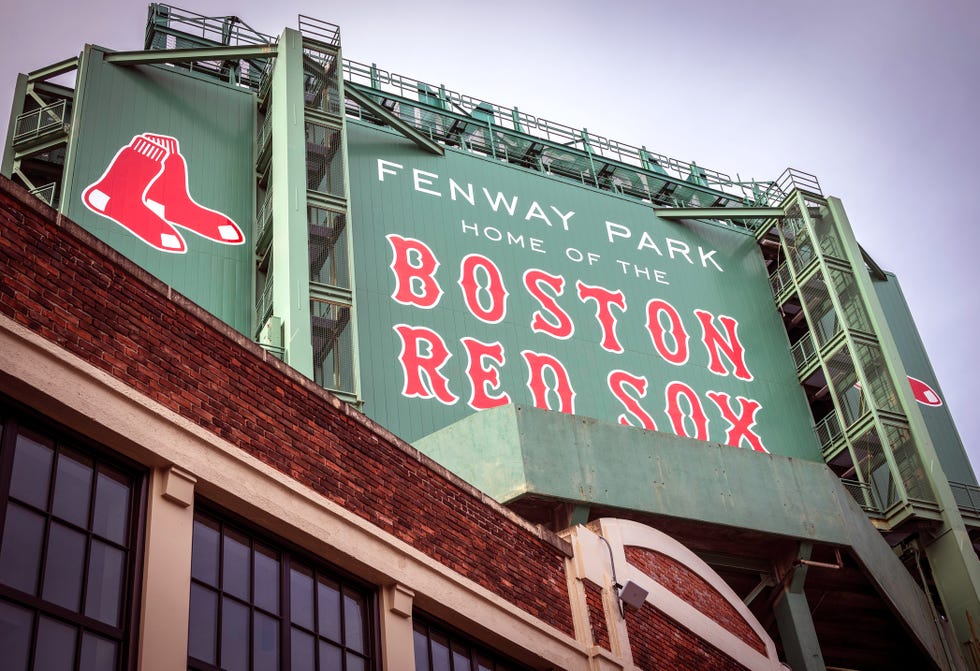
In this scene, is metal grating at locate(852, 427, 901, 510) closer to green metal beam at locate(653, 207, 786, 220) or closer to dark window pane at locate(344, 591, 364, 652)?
green metal beam at locate(653, 207, 786, 220)

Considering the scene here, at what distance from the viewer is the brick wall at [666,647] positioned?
1691 cm

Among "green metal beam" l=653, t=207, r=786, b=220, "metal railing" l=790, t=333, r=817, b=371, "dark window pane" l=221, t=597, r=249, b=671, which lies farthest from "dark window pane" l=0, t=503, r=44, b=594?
"green metal beam" l=653, t=207, r=786, b=220

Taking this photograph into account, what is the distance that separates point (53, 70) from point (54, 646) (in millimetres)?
24492

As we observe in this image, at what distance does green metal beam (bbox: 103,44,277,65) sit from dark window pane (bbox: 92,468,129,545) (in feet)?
71.2

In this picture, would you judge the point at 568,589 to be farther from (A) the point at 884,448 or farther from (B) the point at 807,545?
(A) the point at 884,448

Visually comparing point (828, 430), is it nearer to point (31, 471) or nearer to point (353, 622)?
point (353, 622)

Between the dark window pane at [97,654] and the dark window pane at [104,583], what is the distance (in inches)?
7.3

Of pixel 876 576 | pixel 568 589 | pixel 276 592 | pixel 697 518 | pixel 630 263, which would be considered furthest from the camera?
pixel 630 263

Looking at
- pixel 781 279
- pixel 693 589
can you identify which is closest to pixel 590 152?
pixel 781 279

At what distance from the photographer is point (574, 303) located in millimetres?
33688

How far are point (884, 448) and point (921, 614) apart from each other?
640 centimetres

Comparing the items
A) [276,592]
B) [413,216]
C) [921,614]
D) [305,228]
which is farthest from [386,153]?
[276,592]

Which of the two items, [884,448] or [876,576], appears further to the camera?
[884,448]

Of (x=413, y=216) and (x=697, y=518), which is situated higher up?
(x=413, y=216)
